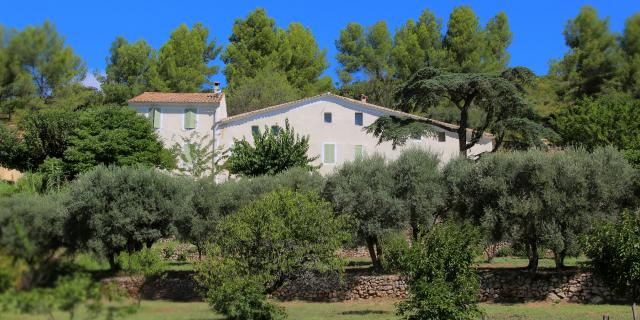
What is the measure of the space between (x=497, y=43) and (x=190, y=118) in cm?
2985

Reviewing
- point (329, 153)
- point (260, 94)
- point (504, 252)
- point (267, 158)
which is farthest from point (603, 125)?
point (260, 94)

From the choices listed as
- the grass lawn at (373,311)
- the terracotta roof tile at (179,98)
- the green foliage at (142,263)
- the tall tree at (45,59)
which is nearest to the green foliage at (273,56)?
the terracotta roof tile at (179,98)

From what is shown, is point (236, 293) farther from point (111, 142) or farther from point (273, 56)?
point (273, 56)

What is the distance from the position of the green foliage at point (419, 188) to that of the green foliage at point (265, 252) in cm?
600

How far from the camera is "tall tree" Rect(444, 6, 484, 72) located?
204 ft

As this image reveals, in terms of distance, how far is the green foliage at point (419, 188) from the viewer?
29766 millimetres

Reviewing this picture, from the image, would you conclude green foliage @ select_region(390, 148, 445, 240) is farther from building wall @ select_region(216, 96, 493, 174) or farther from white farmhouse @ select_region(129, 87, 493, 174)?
building wall @ select_region(216, 96, 493, 174)

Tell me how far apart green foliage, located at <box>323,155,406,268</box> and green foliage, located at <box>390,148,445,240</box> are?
39 cm

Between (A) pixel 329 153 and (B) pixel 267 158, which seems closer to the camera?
(B) pixel 267 158

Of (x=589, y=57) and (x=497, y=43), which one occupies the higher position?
(x=497, y=43)

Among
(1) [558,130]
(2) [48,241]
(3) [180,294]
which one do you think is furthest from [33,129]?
(2) [48,241]

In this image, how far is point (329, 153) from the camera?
49406 millimetres

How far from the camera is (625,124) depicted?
44.3 m

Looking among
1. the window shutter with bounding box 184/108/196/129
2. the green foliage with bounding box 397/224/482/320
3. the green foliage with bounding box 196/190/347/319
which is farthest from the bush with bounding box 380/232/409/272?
the window shutter with bounding box 184/108/196/129
